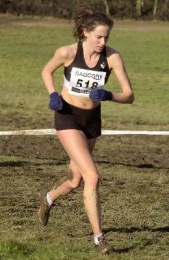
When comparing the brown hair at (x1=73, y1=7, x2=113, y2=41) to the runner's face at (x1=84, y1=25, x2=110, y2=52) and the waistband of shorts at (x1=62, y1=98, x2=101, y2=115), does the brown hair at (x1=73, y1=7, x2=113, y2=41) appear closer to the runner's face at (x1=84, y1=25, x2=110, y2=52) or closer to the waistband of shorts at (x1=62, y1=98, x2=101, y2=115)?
the runner's face at (x1=84, y1=25, x2=110, y2=52)

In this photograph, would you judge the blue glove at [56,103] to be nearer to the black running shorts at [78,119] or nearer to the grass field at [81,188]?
the black running shorts at [78,119]

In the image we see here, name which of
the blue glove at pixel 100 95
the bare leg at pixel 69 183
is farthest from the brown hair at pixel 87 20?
the bare leg at pixel 69 183

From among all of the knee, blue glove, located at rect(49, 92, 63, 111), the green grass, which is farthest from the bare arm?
the green grass

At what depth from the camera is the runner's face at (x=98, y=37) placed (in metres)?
7.55

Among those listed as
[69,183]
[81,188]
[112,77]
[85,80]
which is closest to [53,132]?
[81,188]

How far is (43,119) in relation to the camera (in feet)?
61.7

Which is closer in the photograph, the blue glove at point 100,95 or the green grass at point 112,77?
the blue glove at point 100,95

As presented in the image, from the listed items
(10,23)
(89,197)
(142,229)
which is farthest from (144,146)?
(10,23)

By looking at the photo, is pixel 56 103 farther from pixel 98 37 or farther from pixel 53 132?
pixel 53 132

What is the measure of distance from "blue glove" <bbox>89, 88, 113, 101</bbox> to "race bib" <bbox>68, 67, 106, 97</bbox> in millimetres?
117

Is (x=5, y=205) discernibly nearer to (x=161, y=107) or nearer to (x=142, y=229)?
(x=142, y=229)

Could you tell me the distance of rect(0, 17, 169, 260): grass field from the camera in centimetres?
764

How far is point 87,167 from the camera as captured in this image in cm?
746

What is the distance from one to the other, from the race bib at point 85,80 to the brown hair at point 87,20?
335 millimetres
